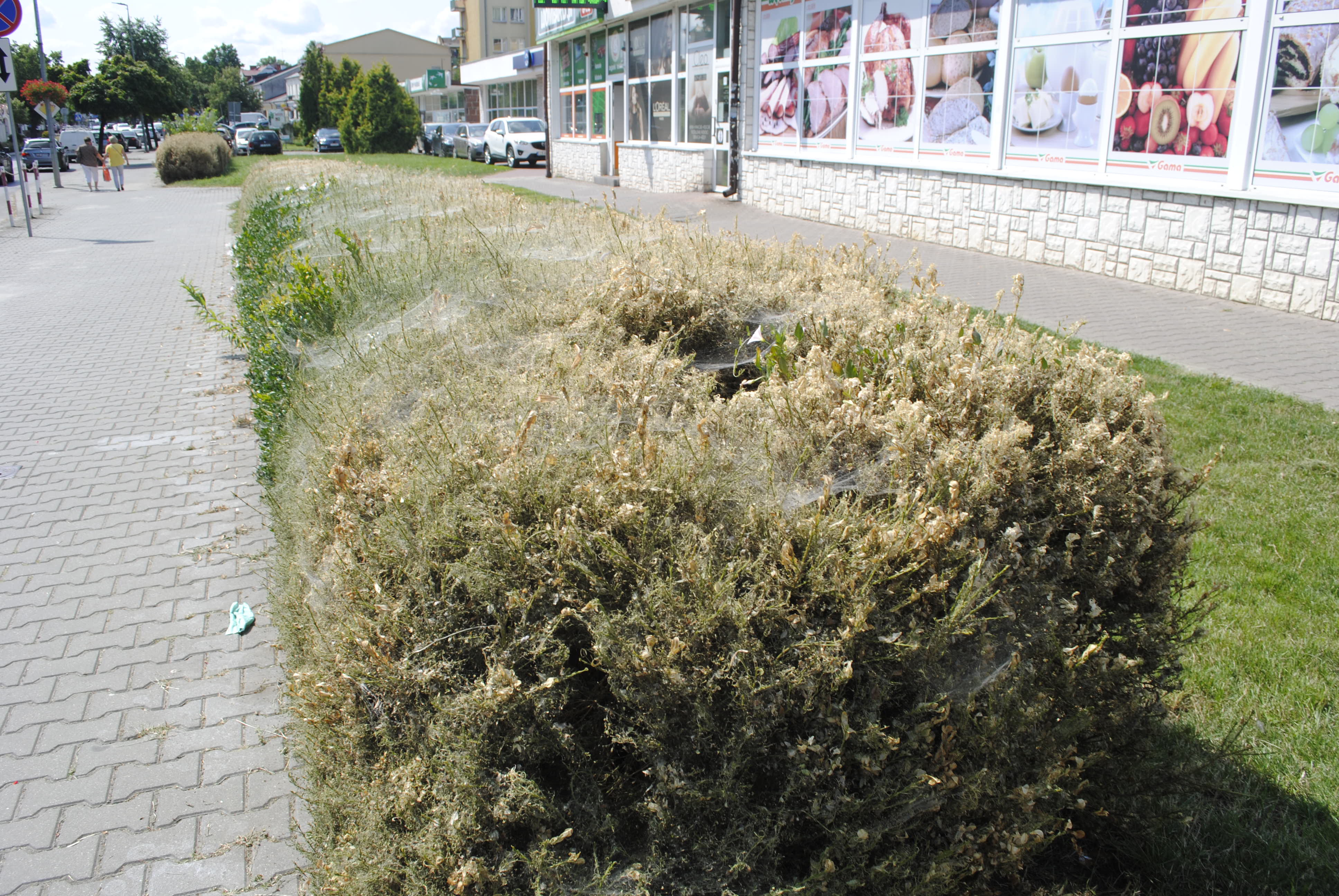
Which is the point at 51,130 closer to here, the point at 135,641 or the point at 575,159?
the point at 575,159

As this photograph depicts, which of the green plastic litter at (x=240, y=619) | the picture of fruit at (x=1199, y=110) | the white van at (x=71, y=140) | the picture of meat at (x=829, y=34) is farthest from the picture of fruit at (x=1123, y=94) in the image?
the white van at (x=71, y=140)

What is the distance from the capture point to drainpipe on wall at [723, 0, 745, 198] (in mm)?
18359

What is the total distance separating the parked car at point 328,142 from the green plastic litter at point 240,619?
166ft

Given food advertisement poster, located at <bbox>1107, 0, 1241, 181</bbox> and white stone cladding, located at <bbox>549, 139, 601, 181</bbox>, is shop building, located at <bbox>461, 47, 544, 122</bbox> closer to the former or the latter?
white stone cladding, located at <bbox>549, 139, 601, 181</bbox>

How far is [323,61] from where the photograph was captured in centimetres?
5988

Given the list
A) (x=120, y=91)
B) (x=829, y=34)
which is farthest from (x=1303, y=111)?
(x=120, y=91)

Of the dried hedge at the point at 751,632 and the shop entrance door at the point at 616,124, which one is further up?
the shop entrance door at the point at 616,124

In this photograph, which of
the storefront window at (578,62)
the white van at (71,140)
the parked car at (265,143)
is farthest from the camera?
the parked car at (265,143)

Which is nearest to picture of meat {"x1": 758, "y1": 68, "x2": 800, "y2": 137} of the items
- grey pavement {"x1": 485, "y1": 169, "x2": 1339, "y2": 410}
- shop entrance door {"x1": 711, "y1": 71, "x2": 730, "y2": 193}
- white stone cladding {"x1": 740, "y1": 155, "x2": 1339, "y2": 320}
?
shop entrance door {"x1": 711, "y1": 71, "x2": 730, "y2": 193}

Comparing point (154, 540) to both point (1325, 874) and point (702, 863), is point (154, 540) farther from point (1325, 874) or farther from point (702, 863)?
point (1325, 874)

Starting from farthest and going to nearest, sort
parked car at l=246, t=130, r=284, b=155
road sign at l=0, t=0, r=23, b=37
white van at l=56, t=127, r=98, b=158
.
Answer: parked car at l=246, t=130, r=284, b=155
white van at l=56, t=127, r=98, b=158
road sign at l=0, t=0, r=23, b=37

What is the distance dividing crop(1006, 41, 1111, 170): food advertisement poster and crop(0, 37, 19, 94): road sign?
18.0 m

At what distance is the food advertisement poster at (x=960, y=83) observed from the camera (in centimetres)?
1242

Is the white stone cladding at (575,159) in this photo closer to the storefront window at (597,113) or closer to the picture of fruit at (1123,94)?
the storefront window at (597,113)
